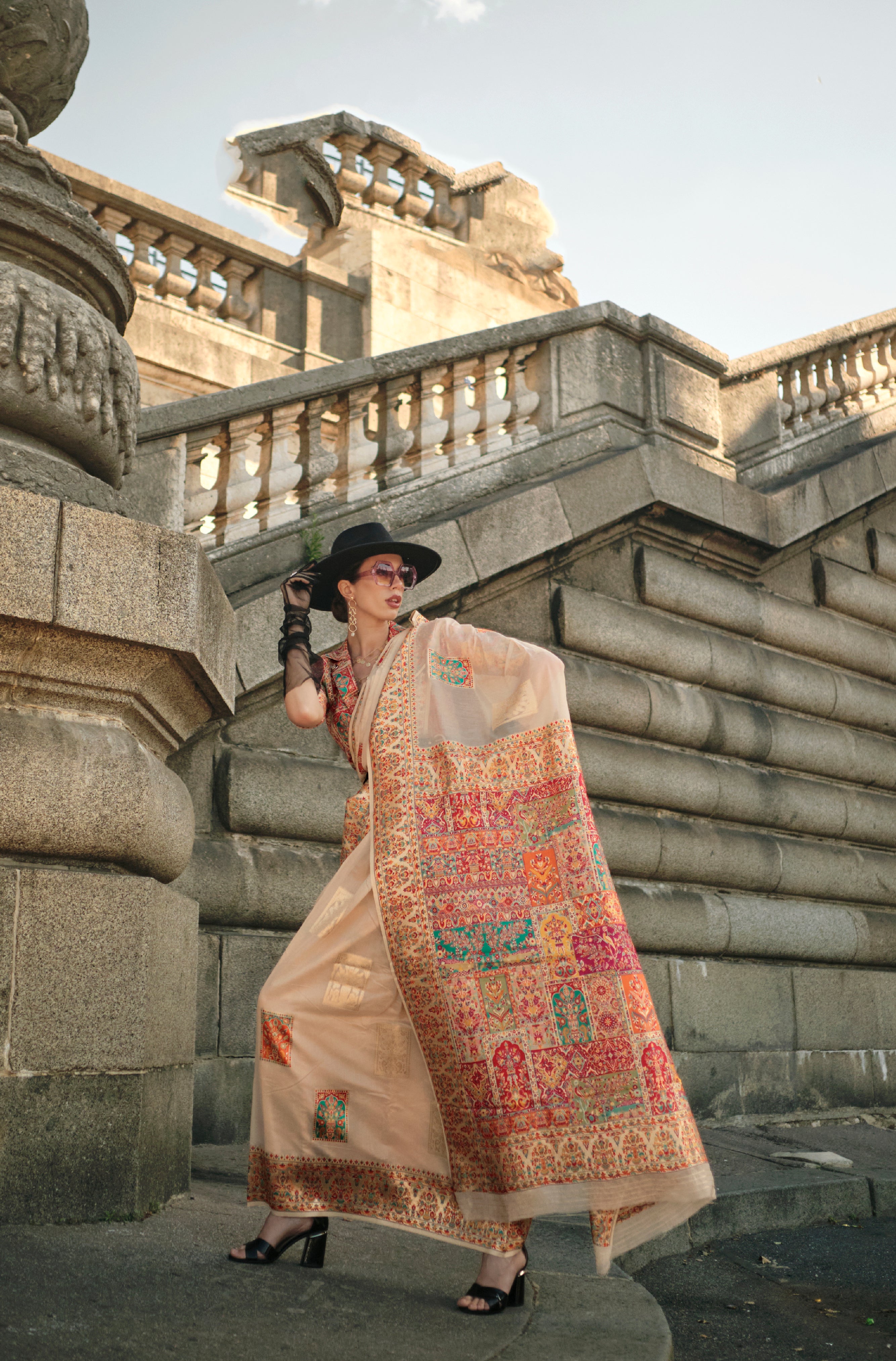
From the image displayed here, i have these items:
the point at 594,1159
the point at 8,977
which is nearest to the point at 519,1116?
the point at 594,1159

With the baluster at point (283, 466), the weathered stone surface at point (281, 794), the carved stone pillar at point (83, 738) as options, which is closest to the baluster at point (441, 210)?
the baluster at point (283, 466)

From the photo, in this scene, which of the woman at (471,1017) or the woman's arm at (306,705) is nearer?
the woman at (471,1017)

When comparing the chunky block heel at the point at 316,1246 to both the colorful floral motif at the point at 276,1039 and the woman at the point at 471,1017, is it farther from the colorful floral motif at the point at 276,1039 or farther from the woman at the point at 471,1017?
the colorful floral motif at the point at 276,1039

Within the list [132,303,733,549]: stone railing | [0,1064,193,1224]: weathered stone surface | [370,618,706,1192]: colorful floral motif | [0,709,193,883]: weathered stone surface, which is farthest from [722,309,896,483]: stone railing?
[0,1064,193,1224]: weathered stone surface

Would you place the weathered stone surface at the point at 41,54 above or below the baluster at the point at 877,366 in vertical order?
below

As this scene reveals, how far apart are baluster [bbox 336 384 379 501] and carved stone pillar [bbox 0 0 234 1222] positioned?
219 centimetres

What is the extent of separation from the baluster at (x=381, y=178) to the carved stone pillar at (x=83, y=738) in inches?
304

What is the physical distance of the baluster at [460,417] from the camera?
6.51 metres

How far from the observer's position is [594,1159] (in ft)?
9.23

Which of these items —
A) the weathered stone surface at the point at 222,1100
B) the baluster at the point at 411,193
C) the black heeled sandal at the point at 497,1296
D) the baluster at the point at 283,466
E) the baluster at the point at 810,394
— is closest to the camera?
the black heeled sandal at the point at 497,1296

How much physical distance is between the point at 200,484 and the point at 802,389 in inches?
200

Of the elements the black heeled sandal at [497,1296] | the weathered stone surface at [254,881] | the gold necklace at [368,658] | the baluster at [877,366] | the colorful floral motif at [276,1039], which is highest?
the baluster at [877,366]

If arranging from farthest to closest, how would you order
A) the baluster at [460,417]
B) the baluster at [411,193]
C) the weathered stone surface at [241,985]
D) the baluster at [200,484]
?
the baluster at [411,193], the baluster at [460,417], the baluster at [200,484], the weathered stone surface at [241,985]

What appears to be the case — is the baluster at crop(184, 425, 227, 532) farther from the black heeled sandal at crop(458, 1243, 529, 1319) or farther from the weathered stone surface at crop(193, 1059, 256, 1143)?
the black heeled sandal at crop(458, 1243, 529, 1319)
